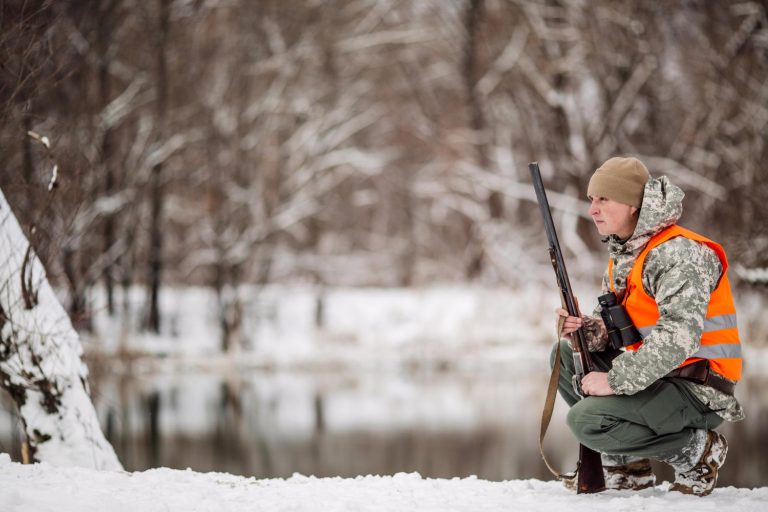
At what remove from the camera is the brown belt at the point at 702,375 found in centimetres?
331

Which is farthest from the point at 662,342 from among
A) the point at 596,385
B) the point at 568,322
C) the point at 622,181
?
the point at 622,181

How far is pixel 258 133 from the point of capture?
17.5 metres

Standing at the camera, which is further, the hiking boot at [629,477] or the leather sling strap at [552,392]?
the hiking boot at [629,477]

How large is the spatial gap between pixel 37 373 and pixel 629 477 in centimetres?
328

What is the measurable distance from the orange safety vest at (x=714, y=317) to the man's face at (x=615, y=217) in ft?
0.53

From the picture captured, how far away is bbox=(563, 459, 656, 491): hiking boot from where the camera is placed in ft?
12.3

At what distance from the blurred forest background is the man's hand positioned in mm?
11005

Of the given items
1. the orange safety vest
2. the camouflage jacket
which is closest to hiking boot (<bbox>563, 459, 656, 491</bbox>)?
the camouflage jacket

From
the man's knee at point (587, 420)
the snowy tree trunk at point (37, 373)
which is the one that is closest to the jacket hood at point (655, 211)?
the man's knee at point (587, 420)

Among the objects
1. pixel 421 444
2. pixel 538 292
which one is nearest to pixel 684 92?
pixel 538 292

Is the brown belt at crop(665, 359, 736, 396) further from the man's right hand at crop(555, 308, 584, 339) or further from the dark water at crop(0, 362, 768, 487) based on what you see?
the dark water at crop(0, 362, 768, 487)

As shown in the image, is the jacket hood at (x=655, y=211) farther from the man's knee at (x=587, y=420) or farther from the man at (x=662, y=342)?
the man's knee at (x=587, y=420)

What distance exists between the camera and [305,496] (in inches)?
147

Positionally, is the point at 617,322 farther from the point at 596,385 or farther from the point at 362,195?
the point at 362,195
